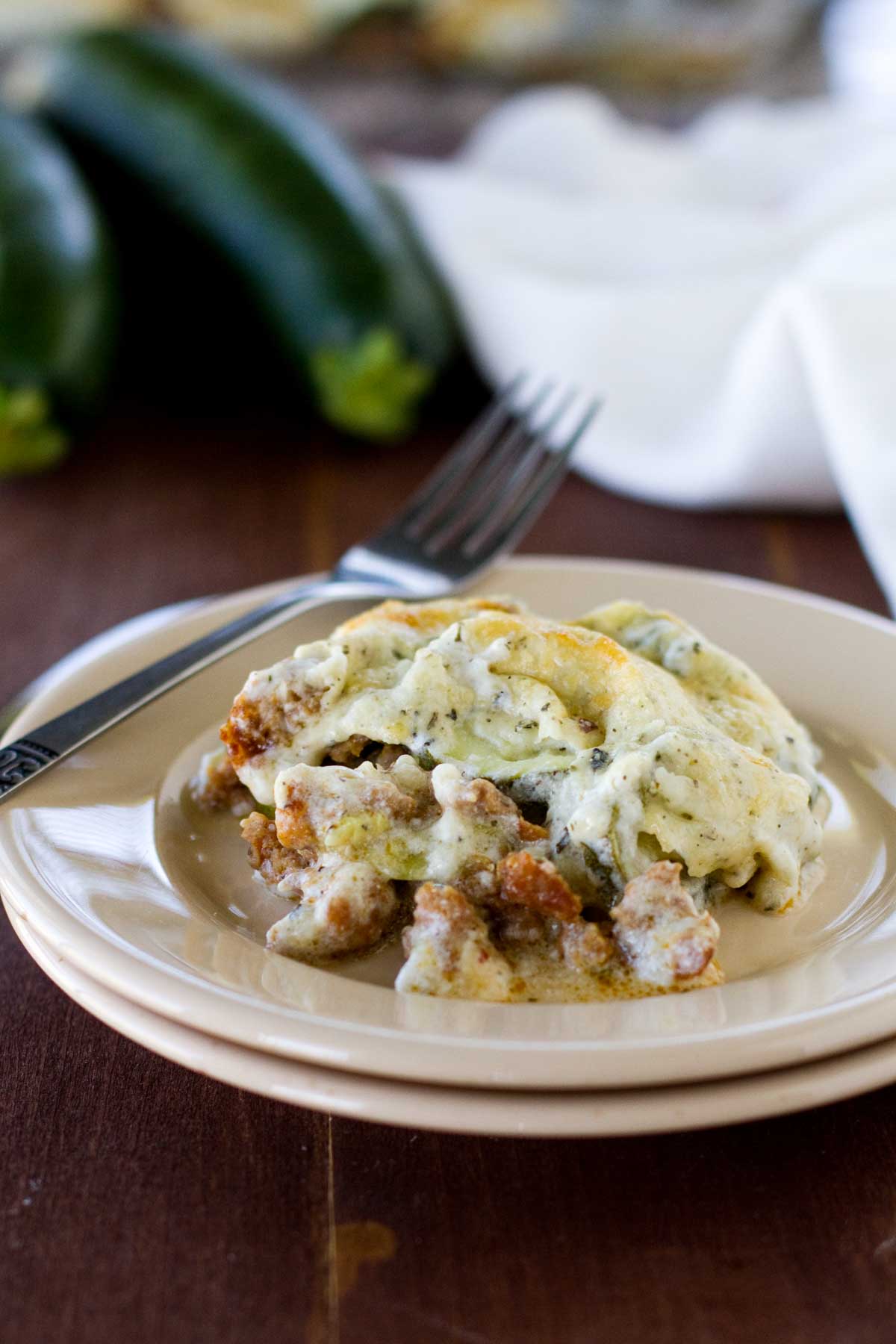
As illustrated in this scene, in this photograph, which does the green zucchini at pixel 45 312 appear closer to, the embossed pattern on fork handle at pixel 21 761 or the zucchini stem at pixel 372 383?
the zucchini stem at pixel 372 383

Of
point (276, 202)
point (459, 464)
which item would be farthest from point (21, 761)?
point (276, 202)

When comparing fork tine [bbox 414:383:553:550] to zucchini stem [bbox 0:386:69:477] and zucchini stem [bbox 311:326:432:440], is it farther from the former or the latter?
zucchini stem [bbox 0:386:69:477]

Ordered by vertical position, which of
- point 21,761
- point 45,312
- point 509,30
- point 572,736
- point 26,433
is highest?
point 509,30

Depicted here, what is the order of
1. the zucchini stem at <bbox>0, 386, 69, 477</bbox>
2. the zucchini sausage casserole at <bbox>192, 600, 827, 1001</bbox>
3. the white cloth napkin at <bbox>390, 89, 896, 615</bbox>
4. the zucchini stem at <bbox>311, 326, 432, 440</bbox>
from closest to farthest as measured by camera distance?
the zucchini sausage casserole at <bbox>192, 600, 827, 1001</bbox> < the white cloth napkin at <bbox>390, 89, 896, 615</bbox> < the zucchini stem at <bbox>0, 386, 69, 477</bbox> < the zucchini stem at <bbox>311, 326, 432, 440</bbox>

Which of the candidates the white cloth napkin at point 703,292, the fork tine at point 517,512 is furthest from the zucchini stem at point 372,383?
the fork tine at point 517,512

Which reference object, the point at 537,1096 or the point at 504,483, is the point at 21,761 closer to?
the point at 537,1096

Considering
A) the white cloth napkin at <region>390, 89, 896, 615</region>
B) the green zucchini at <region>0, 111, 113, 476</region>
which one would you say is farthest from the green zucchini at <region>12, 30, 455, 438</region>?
the green zucchini at <region>0, 111, 113, 476</region>

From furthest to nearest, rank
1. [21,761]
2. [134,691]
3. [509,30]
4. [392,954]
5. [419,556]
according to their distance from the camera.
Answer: [509,30] < [419,556] < [134,691] < [21,761] < [392,954]
